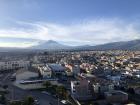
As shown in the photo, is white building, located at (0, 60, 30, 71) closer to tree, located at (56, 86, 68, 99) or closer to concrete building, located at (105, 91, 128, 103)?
tree, located at (56, 86, 68, 99)

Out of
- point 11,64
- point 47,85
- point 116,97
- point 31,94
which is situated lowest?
point 31,94

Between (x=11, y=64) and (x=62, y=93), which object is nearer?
(x=62, y=93)

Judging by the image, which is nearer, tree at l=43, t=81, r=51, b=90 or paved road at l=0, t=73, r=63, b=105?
paved road at l=0, t=73, r=63, b=105

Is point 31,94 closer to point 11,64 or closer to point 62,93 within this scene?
point 62,93

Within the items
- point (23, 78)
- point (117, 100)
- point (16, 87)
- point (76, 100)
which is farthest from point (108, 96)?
point (23, 78)

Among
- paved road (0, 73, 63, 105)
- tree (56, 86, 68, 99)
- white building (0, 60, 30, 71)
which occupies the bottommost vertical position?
paved road (0, 73, 63, 105)

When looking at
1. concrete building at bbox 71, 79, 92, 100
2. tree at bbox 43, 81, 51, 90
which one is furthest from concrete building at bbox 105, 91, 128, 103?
tree at bbox 43, 81, 51, 90

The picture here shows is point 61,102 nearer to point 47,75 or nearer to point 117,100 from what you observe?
point 117,100

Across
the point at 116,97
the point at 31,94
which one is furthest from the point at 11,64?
the point at 116,97

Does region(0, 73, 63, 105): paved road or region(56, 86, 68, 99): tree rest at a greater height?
region(56, 86, 68, 99): tree

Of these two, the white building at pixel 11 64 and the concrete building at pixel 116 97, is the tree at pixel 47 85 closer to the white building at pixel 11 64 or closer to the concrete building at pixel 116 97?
the concrete building at pixel 116 97

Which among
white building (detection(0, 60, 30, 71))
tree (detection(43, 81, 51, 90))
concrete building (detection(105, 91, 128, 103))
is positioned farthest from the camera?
white building (detection(0, 60, 30, 71))
